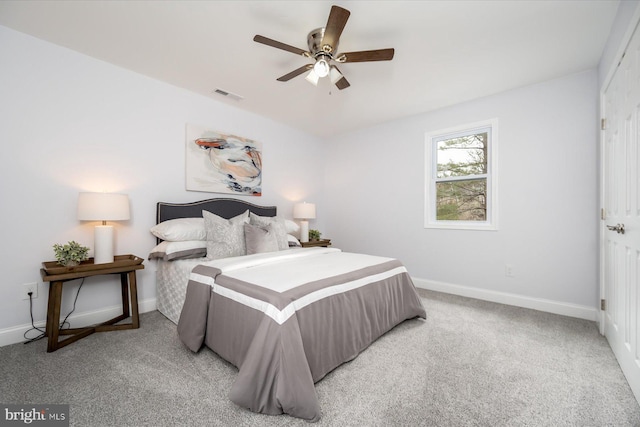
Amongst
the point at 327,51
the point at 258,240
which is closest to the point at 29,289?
the point at 258,240

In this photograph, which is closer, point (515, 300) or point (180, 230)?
point (180, 230)

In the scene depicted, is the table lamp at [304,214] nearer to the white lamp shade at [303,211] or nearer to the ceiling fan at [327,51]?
the white lamp shade at [303,211]

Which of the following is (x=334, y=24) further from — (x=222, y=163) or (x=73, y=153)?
(x=73, y=153)

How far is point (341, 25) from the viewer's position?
5.70ft

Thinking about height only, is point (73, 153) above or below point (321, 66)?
below

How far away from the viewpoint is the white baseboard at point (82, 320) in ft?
6.97

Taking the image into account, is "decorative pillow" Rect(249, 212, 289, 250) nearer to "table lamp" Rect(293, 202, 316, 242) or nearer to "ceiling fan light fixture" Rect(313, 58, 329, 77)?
"table lamp" Rect(293, 202, 316, 242)

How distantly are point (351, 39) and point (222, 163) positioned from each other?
213cm

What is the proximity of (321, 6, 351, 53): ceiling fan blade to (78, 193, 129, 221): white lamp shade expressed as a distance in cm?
216

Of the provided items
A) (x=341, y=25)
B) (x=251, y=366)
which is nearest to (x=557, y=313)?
(x=251, y=366)

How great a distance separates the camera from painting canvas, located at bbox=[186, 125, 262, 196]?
127 inches

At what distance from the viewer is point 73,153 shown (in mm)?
2451

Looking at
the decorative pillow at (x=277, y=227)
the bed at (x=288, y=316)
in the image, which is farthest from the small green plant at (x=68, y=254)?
the decorative pillow at (x=277, y=227)

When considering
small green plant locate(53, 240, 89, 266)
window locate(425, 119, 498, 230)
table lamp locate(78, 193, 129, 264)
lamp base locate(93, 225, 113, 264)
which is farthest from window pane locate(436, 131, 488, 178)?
small green plant locate(53, 240, 89, 266)
